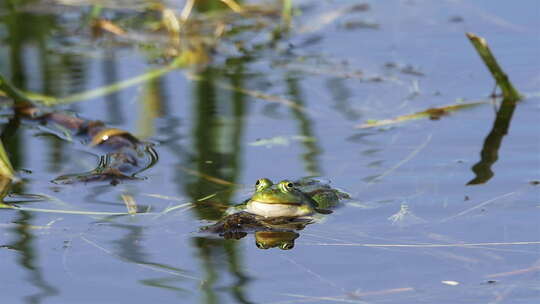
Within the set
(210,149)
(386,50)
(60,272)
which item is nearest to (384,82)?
(386,50)

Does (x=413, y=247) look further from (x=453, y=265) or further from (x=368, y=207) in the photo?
(x=368, y=207)

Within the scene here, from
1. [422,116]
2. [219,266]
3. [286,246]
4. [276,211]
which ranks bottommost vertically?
[219,266]

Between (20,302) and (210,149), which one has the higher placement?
(210,149)

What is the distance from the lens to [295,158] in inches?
167

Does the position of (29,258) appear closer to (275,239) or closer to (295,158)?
(275,239)

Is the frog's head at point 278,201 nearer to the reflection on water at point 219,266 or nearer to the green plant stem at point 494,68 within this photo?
the reflection on water at point 219,266

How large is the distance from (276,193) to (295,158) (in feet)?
2.36

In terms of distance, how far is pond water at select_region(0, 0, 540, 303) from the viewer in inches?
116

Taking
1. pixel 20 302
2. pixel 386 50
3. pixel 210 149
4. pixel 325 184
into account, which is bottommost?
pixel 20 302

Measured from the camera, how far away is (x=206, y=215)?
11.7 ft

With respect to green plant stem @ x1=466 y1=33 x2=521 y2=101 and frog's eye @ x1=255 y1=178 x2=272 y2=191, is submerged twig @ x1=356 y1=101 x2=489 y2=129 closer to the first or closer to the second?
green plant stem @ x1=466 y1=33 x2=521 y2=101

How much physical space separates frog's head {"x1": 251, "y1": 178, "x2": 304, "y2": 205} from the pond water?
0.51 ft

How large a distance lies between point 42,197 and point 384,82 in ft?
7.76

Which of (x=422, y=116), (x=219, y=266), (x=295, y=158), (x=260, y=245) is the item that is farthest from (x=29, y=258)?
(x=422, y=116)
